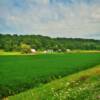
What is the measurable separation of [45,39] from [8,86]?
170 meters

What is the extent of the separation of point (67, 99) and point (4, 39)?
487 ft

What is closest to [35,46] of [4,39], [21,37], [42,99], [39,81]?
[21,37]

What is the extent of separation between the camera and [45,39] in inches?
7805

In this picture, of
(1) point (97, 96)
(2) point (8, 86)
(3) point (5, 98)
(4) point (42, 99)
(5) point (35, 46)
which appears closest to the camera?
(1) point (97, 96)

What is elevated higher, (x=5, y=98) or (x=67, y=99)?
(x=67, y=99)

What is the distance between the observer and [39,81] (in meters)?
32.0

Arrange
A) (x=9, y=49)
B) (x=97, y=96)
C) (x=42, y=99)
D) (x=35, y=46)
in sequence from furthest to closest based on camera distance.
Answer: (x=35, y=46), (x=9, y=49), (x=42, y=99), (x=97, y=96)

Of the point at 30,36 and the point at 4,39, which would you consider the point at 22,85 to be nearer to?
the point at 4,39

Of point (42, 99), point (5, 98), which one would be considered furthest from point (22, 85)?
point (42, 99)

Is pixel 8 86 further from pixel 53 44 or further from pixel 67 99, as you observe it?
pixel 53 44

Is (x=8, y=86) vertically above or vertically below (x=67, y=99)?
below

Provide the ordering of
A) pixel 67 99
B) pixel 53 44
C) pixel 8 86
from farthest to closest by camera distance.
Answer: pixel 53 44, pixel 8 86, pixel 67 99

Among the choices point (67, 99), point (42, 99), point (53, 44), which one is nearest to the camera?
point (67, 99)

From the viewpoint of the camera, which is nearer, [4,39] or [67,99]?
[67,99]
